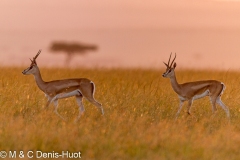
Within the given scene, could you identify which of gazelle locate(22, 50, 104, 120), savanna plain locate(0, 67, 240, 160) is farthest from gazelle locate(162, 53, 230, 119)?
gazelle locate(22, 50, 104, 120)

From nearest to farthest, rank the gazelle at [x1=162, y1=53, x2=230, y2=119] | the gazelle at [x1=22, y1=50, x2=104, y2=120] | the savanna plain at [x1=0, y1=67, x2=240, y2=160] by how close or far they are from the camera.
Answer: the savanna plain at [x1=0, y1=67, x2=240, y2=160] → the gazelle at [x1=22, y1=50, x2=104, y2=120] → the gazelle at [x1=162, y1=53, x2=230, y2=119]

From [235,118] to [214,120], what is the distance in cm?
105

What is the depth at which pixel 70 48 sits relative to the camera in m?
30.7

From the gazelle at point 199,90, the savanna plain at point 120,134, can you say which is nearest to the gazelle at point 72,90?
the savanna plain at point 120,134

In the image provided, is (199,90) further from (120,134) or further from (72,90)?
(120,134)

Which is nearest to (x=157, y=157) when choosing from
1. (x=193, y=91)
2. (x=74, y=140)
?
(x=74, y=140)

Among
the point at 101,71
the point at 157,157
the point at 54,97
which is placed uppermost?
the point at 101,71

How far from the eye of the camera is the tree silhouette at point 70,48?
3047 cm

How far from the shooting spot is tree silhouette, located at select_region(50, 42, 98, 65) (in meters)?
30.5

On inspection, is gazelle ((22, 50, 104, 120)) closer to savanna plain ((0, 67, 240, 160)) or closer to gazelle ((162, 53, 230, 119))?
savanna plain ((0, 67, 240, 160))

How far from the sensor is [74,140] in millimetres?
7148

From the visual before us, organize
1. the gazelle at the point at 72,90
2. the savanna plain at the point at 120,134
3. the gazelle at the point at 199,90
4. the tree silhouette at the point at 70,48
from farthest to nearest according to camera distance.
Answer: the tree silhouette at the point at 70,48 → the gazelle at the point at 199,90 → the gazelle at the point at 72,90 → the savanna plain at the point at 120,134

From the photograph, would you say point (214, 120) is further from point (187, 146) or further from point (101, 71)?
point (101, 71)

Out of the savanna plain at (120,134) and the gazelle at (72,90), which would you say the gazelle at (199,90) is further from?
the gazelle at (72,90)
